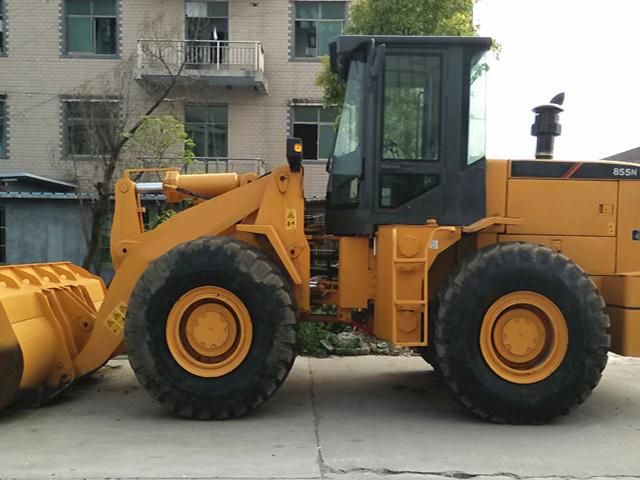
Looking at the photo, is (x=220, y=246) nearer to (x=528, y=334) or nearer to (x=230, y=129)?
(x=528, y=334)

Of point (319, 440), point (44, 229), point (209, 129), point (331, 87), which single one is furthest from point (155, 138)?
point (319, 440)

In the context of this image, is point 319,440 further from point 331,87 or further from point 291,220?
point 331,87

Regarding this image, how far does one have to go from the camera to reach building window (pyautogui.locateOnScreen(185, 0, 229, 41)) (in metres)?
19.0

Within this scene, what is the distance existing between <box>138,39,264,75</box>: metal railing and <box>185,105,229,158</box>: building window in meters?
1.32

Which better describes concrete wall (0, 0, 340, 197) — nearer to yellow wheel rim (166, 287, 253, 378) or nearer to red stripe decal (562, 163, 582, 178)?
red stripe decal (562, 163, 582, 178)

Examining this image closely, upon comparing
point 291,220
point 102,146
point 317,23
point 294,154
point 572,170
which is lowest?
point 291,220

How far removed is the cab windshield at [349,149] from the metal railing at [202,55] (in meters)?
12.8

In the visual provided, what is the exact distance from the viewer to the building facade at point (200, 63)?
18766mm

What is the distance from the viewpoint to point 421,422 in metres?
5.21

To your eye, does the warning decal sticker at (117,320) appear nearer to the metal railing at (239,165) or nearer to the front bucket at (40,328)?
the front bucket at (40,328)

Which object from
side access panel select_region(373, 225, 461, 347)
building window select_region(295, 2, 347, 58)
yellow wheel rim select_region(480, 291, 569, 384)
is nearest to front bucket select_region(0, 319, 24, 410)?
side access panel select_region(373, 225, 461, 347)

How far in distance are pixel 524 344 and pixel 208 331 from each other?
2.54m

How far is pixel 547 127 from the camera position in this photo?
5902 millimetres

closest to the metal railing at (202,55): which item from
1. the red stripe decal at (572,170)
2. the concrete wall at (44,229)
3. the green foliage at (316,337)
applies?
the concrete wall at (44,229)
